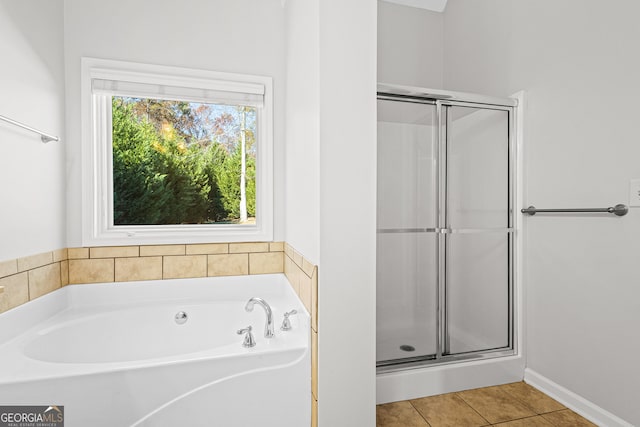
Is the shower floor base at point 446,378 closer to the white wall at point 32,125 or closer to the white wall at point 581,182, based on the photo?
the white wall at point 581,182

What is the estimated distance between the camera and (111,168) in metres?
2.08

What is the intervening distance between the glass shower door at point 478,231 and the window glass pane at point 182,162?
1355mm

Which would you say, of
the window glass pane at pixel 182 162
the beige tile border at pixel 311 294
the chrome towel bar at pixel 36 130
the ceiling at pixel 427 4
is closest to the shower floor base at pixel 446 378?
the beige tile border at pixel 311 294

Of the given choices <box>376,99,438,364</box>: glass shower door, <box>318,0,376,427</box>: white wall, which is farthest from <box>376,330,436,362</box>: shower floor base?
<box>318,0,376,427</box>: white wall

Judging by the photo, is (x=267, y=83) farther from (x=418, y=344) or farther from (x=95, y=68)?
(x=418, y=344)

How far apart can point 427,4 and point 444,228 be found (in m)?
2.13

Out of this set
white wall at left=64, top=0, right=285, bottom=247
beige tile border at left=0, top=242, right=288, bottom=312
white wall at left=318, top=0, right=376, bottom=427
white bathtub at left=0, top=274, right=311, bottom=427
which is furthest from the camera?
white wall at left=64, top=0, right=285, bottom=247

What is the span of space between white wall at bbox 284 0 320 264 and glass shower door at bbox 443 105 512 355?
95 centimetres

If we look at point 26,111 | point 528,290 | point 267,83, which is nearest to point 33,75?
point 26,111

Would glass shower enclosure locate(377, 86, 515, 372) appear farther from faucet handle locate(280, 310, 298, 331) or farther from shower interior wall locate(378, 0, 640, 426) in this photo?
faucet handle locate(280, 310, 298, 331)

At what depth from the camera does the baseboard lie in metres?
1.62

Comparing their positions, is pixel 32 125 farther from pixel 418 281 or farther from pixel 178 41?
pixel 418 281

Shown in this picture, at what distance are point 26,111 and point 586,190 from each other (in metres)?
2.83

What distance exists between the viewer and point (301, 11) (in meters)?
1.75
